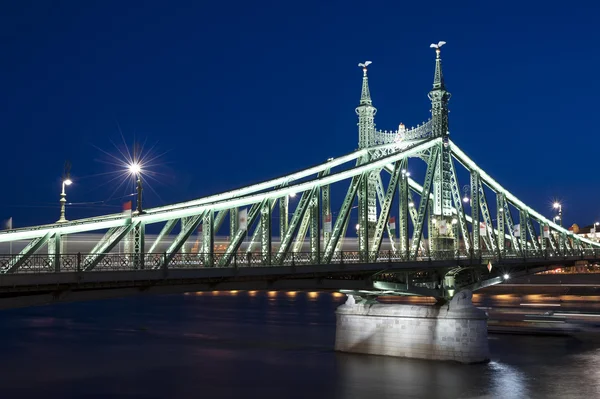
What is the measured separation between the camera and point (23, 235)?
80.9ft

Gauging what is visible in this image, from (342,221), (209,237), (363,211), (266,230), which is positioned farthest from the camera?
(363,211)

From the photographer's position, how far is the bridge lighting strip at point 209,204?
2502 cm

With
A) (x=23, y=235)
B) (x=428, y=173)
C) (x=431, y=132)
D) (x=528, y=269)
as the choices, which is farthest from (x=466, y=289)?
(x=23, y=235)

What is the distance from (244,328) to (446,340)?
3143 centimetres

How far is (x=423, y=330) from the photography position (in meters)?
43.6

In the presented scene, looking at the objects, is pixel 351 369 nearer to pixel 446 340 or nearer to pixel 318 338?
pixel 446 340

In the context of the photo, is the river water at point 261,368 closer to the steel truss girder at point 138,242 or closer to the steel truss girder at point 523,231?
the steel truss girder at point 523,231

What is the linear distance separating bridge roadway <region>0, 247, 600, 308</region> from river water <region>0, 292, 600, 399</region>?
193 inches

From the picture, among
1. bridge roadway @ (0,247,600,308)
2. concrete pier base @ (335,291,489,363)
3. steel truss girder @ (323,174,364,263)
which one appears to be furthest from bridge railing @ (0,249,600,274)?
concrete pier base @ (335,291,489,363)

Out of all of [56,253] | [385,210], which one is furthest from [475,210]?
[56,253]

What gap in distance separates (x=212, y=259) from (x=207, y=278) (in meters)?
0.86

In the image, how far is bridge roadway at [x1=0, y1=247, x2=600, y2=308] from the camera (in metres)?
23.1

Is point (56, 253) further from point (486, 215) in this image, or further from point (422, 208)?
point (486, 215)

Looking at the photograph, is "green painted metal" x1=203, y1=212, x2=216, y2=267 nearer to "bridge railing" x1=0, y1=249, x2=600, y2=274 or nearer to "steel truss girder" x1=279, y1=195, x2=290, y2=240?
"bridge railing" x1=0, y1=249, x2=600, y2=274
